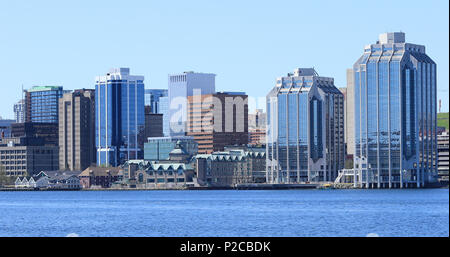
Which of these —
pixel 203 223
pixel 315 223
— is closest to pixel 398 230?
pixel 315 223

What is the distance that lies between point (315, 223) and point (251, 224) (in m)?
6.17

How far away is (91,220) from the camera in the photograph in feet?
322
